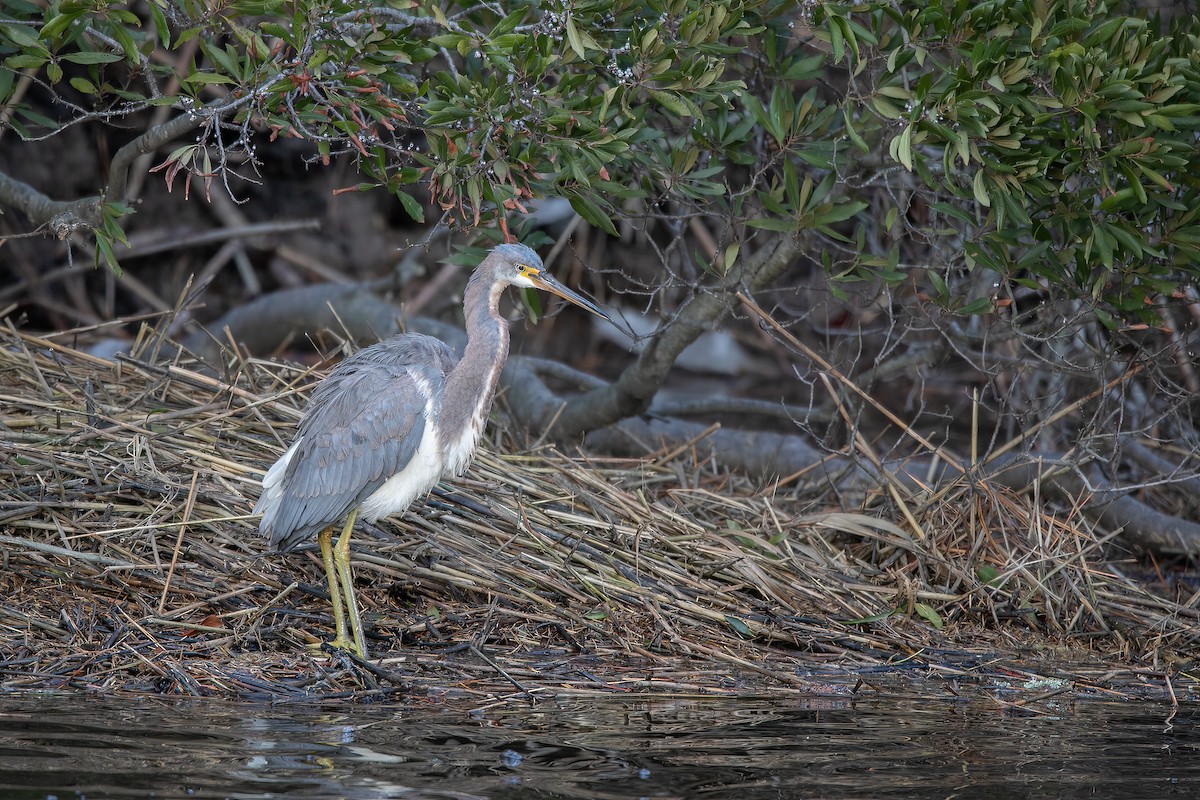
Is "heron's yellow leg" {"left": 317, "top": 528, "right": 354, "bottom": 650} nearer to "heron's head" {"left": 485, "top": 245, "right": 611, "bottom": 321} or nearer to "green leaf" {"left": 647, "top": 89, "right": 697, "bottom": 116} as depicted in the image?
"heron's head" {"left": 485, "top": 245, "right": 611, "bottom": 321}

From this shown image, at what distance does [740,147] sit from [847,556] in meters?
2.05

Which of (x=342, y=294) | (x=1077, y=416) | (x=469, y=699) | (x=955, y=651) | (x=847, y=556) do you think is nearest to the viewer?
(x=469, y=699)

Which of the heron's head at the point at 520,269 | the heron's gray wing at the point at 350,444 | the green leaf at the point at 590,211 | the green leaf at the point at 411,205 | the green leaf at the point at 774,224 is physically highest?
the green leaf at the point at 411,205

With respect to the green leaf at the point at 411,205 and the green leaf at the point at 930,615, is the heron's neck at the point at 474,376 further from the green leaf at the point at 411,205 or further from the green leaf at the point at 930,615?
the green leaf at the point at 930,615

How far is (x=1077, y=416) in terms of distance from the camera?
7539 millimetres

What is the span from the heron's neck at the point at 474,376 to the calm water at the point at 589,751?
1.20 meters

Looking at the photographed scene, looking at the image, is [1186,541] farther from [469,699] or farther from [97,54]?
[97,54]

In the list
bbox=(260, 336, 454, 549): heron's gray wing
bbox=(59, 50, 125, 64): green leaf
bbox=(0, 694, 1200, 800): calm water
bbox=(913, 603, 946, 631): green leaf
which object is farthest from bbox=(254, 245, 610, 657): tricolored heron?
bbox=(913, 603, 946, 631): green leaf

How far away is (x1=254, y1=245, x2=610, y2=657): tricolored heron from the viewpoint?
498cm

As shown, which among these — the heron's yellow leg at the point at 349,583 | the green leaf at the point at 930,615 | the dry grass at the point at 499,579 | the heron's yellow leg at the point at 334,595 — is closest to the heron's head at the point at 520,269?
the dry grass at the point at 499,579

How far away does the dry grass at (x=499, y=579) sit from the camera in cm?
481

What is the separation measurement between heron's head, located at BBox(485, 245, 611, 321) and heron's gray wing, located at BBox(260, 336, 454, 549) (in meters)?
0.52

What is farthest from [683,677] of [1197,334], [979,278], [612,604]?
[1197,334]

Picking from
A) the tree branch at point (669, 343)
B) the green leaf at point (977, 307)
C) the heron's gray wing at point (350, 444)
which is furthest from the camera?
the tree branch at point (669, 343)
